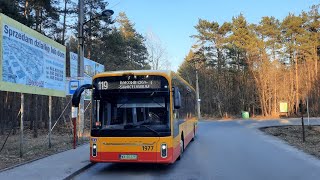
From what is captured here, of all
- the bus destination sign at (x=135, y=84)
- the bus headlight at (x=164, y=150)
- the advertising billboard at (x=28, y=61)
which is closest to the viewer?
the bus headlight at (x=164, y=150)

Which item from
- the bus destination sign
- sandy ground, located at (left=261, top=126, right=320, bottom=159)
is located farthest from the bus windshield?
sandy ground, located at (left=261, top=126, right=320, bottom=159)

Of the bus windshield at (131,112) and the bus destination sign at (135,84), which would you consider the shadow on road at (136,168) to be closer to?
the bus windshield at (131,112)

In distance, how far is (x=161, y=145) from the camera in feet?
33.8

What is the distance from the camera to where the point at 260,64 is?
59500 mm

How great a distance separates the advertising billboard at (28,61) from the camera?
11547mm

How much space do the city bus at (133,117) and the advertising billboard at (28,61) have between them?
275cm

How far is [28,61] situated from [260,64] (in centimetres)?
5053

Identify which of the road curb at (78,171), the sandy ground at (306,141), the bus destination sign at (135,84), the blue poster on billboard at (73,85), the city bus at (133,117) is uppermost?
the blue poster on billboard at (73,85)

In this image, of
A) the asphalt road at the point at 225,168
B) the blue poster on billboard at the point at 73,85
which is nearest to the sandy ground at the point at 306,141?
the asphalt road at the point at 225,168

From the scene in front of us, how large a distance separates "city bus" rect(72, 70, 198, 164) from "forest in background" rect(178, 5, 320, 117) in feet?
162

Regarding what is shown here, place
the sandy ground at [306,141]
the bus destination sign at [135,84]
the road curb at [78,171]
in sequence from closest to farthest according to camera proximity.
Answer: the road curb at [78,171] → the bus destination sign at [135,84] → the sandy ground at [306,141]

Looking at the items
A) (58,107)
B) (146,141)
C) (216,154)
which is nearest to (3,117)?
(58,107)

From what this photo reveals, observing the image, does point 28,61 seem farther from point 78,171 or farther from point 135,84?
point 78,171

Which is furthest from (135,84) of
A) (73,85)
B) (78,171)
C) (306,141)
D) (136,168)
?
(306,141)
